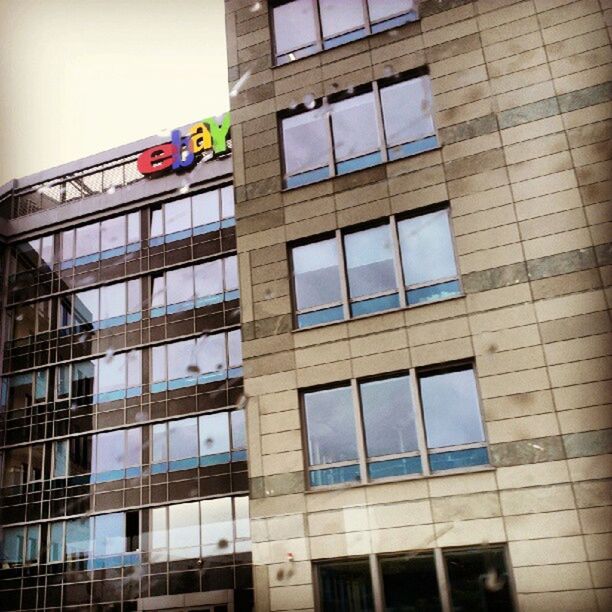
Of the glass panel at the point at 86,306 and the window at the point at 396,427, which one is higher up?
the glass panel at the point at 86,306

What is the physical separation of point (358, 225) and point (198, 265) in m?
13.6

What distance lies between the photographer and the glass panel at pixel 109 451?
22.5 meters

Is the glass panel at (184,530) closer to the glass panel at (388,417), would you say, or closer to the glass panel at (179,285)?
the glass panel at (179,285)

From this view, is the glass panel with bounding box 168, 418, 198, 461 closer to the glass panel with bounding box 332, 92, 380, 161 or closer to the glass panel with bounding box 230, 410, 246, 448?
the glass panel with bounding box 230, 410, 246, 448

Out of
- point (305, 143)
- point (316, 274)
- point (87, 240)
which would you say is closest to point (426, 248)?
point (316, 274)

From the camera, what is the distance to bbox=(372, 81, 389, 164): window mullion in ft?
38.4

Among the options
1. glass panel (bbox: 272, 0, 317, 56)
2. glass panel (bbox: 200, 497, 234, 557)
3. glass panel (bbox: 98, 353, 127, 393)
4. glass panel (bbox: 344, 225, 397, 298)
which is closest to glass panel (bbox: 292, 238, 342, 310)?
glass panel (bbox: 344, 225, 397, 298)

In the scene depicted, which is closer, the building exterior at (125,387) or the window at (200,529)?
the window at (200,529)

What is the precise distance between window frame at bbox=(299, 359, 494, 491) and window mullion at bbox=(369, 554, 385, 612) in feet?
3.41

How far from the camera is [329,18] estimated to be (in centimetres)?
1296

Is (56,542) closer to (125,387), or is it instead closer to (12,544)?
(12,544)

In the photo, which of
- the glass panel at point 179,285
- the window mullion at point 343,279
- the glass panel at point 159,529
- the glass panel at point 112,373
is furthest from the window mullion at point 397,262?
the glass panel at point 112,373

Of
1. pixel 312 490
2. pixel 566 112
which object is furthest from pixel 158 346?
pixel 566 112

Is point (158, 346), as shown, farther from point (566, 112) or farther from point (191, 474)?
point (566, 112)
